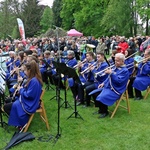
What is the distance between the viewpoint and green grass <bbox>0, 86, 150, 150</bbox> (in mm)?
4664

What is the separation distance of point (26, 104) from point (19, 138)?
0.70m

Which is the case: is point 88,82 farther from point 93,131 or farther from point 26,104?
point 26,104

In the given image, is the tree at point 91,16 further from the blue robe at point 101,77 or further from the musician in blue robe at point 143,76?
the blue robe at point 101,77

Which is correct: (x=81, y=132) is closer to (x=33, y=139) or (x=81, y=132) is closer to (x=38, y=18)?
(x=33, y=139)

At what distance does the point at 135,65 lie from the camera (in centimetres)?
817

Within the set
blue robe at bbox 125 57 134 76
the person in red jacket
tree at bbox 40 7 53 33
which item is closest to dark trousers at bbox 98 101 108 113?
blue robe at bbox 125 57 134 76

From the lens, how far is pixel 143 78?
24.8ft

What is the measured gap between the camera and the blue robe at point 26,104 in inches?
200

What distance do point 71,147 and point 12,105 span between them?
5.15 feet

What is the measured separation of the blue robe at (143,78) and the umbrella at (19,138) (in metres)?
3.85

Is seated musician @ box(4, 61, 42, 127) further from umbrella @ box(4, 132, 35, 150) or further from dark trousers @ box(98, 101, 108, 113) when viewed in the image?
dark trousers @ box(98, 101, 108, 113)

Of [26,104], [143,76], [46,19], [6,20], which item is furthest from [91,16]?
[26,104]

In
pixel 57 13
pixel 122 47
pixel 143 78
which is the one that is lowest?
pixel 143 78

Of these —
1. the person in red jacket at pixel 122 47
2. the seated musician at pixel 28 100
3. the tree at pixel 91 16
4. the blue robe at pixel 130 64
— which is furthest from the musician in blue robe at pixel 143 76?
the tree at pixel 91 16
